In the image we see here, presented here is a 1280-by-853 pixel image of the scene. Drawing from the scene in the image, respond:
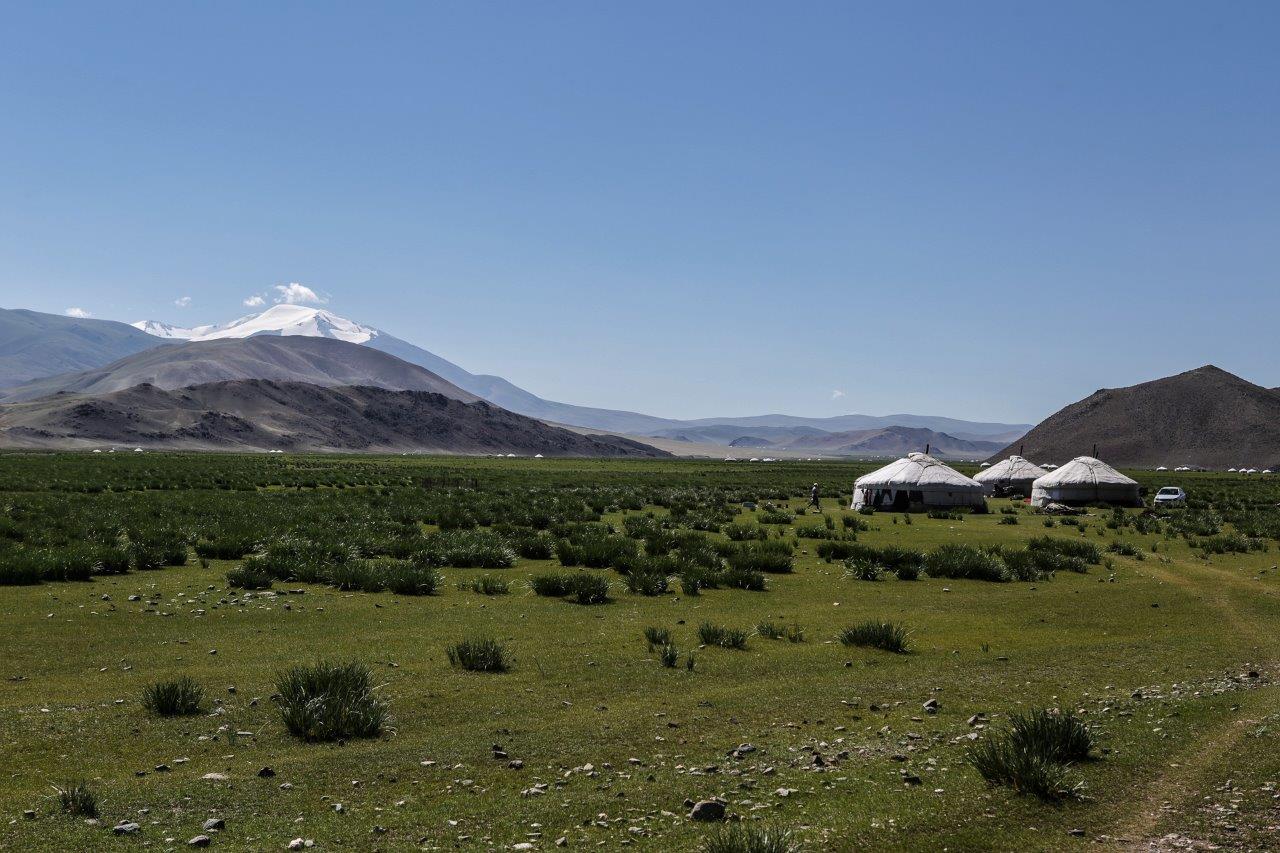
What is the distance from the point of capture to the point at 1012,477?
236ft

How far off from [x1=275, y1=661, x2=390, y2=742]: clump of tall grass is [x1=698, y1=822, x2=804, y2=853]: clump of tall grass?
4.79m

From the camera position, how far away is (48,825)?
7645 mm

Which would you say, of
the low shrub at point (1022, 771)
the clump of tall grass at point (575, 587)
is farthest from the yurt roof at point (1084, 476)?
the low shrub at point (1022, 771)

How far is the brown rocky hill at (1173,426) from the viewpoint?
534ft

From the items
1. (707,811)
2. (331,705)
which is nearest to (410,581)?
(331,705)

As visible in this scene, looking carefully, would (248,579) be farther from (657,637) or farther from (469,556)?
(657,637)

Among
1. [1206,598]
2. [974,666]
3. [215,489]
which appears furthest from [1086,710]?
[215,489]

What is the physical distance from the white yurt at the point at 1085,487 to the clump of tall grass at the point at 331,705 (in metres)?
56.5

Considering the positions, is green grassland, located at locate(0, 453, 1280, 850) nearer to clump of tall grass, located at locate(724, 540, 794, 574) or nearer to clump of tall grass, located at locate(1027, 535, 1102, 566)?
clump of tall grass, located at locate(724, 540, 794, 574)

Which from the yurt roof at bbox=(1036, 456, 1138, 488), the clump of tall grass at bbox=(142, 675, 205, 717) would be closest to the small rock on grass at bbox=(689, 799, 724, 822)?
the clump of tall grass at bbox=(142, 675, 205, 717)

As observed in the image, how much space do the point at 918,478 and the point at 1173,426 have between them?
14176 centimetres

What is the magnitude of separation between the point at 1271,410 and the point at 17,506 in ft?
621

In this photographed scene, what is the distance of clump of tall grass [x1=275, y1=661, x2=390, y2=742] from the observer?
10.5 m

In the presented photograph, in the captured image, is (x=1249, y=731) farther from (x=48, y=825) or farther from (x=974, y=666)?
(x=48, y=825)
